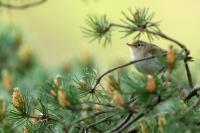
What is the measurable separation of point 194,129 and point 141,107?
0.10 metres

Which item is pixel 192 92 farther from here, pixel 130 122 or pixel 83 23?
pixel 83 23

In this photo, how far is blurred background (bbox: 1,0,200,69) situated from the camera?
4.82 m

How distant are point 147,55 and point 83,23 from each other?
10.4 ft

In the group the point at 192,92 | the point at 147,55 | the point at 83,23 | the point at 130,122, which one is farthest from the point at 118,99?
the point at 83,23

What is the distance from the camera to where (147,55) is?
169 cm

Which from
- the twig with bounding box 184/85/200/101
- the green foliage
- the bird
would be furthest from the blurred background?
the twig with bounding box 184/85/200/101

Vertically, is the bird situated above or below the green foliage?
below

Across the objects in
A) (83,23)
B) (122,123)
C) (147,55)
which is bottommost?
(122,123)

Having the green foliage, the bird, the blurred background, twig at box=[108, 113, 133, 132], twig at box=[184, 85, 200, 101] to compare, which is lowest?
twig at box=[108, 113, 133, 132]

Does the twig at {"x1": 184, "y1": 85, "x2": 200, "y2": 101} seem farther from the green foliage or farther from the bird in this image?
the green foliage

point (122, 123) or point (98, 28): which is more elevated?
point (98, 28)

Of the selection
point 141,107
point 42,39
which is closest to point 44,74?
point 141,107

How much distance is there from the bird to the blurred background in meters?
2.85

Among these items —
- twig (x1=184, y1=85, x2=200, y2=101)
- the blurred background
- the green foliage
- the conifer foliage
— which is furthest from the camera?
the blurred background
